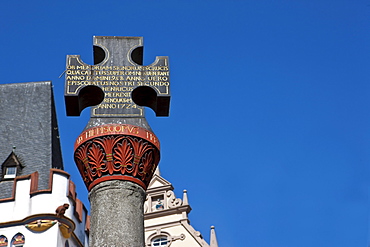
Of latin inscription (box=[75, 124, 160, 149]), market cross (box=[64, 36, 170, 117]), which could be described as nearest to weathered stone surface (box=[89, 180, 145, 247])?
latin inscription (box=[75, 124, 160, 149])

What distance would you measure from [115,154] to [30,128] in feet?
44.7

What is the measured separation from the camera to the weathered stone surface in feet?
48.7

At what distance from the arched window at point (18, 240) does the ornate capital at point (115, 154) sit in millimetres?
9089

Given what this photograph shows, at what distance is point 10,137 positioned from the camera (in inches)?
1123

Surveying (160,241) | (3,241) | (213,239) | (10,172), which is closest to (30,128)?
(10,172)

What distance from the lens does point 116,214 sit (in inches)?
593

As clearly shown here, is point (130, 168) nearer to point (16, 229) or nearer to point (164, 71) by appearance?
point (164, 71)

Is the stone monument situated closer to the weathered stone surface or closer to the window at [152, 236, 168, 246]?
the weathered stone surface

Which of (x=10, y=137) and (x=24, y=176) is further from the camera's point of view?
(x=10, y=137)

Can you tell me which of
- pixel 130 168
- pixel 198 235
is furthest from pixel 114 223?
pixel 198 235

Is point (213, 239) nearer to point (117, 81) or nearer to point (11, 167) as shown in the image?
point (11, 167)

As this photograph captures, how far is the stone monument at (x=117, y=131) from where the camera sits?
1512 centimetres

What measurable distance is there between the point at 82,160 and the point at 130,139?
923 mm

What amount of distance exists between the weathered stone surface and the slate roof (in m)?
10.6
